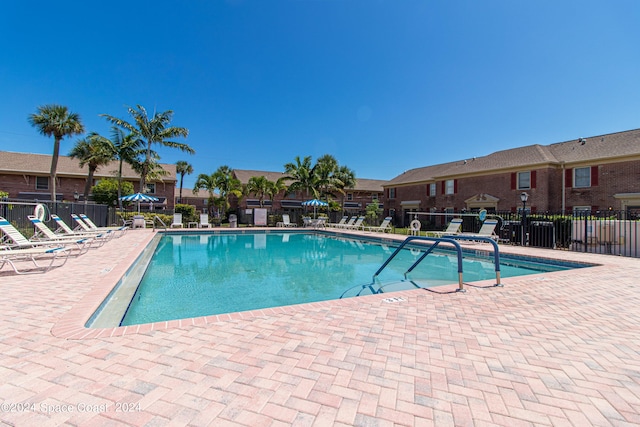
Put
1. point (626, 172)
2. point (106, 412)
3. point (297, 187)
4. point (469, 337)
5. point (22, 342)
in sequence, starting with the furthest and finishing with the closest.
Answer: point (297, 187)
point (626, 172)
point (469, 337)
point (22, 342)
point (106, 412)

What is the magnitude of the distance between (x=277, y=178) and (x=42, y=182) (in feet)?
79.4

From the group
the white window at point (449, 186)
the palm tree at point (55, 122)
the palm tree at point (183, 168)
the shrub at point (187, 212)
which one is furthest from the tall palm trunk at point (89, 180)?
the white window at point (449, 186)

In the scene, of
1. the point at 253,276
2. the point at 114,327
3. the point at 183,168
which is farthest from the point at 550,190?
the point at 183,168

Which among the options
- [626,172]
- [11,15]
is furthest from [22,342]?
[626,172]

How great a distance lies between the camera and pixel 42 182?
2986cm

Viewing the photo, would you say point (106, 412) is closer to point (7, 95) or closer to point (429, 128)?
point (429, 128)

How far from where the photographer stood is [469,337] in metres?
3.38

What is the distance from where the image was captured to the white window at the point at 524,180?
Result: 21609 mm

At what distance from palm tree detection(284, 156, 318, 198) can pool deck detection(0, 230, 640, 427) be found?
24712 millimetres

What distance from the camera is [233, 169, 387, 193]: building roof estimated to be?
1532 inches

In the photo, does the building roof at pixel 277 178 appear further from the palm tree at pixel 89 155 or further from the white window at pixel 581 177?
the white window at pixel 581 177

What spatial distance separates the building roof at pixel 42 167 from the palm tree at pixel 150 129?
8.19 meters

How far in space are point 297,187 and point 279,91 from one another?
32.0ft

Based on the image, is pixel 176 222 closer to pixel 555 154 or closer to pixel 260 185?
pixel 260 185
